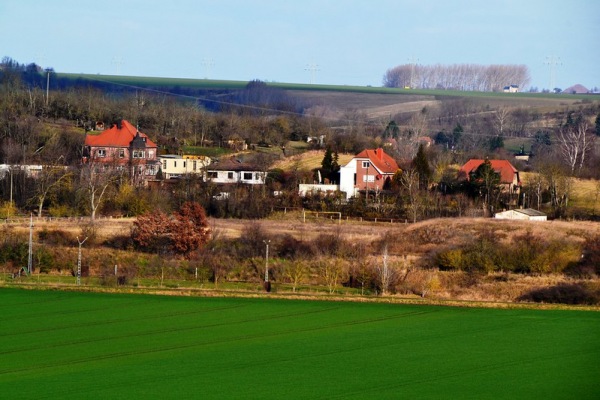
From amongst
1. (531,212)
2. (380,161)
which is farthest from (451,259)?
(380,161)

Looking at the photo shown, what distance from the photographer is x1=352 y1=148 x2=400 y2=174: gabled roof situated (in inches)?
1700

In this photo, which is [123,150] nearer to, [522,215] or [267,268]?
[522,215]

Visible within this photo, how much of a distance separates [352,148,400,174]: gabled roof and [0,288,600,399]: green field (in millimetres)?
20785

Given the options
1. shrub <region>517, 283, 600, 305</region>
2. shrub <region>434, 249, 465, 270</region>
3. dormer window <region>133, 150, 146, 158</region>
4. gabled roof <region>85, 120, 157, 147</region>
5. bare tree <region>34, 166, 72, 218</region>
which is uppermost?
gabled roof <region>85, 120, 157, 147</region>

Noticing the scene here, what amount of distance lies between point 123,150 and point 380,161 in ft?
36.4

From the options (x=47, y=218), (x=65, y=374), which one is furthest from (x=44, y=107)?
(x=65, y=374)

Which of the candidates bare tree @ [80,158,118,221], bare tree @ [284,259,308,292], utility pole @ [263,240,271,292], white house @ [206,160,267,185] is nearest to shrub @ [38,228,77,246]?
bare tree @ [80,158,118,221]

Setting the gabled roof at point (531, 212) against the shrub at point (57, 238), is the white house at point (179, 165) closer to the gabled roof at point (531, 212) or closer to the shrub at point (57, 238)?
the shrub at point (57, 238)

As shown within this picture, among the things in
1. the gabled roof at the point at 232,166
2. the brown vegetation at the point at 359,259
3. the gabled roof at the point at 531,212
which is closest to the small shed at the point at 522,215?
the gabled roof at the point at 531,212

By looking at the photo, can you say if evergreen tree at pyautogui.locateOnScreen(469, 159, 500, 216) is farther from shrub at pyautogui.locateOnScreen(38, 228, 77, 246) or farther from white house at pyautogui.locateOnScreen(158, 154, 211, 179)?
shrub at pyautogui.locateOnScreen(38, 228, 77, 246)

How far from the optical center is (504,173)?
139ft

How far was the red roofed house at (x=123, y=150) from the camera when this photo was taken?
4406cm

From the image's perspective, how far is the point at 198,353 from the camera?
17.2 m

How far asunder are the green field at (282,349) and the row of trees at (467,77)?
336 feet
